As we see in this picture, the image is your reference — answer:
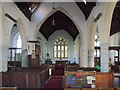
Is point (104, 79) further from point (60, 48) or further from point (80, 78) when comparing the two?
point (60, 48)

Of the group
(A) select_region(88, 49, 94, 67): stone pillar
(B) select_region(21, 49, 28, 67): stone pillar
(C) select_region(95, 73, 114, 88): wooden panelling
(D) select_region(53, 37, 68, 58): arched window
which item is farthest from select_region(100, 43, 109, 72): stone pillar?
(D) select_region(53, 37, 68, 58): arched window

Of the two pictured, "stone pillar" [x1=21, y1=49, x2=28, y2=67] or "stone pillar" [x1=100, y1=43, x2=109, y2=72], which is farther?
"stone pillar" [x1=21, y1=49, x2=28, y2=67]

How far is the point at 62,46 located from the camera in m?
23.1

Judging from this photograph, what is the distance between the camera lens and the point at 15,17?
9844mm

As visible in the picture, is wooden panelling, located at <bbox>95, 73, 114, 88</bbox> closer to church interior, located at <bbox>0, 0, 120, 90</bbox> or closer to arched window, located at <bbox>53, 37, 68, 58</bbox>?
church interior, located at <bbox>0, 0, 120, 90</bbox>

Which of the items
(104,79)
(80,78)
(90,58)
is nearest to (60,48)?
(90,58)

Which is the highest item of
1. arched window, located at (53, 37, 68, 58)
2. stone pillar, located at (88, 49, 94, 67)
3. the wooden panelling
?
arched window, located at (53, 37, 68, 58)

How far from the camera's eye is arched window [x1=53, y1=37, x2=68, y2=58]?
904 inches

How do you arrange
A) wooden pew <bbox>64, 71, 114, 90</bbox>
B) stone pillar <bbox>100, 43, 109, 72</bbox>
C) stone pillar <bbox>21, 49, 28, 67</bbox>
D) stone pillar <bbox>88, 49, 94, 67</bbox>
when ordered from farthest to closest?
1. stone pillar <bbox>88, 49, 94, 67</bbox>
2. stone pillar <bbox>21, 49, 28, 67</bbox>
3. stone pillar <bbox>100, 43, 109, 72</bbox>
4. wooden pew <bbox>64, 71, 114, 90</bbox>

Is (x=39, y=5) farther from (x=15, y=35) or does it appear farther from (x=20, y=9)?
(x=15, y=35)

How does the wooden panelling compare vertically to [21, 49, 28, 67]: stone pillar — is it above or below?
below

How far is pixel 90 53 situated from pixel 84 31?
150 centimetres

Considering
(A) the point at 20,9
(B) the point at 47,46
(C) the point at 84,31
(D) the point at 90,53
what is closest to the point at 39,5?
(A) the point at 20,9

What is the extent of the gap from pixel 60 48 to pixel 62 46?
0.35m
